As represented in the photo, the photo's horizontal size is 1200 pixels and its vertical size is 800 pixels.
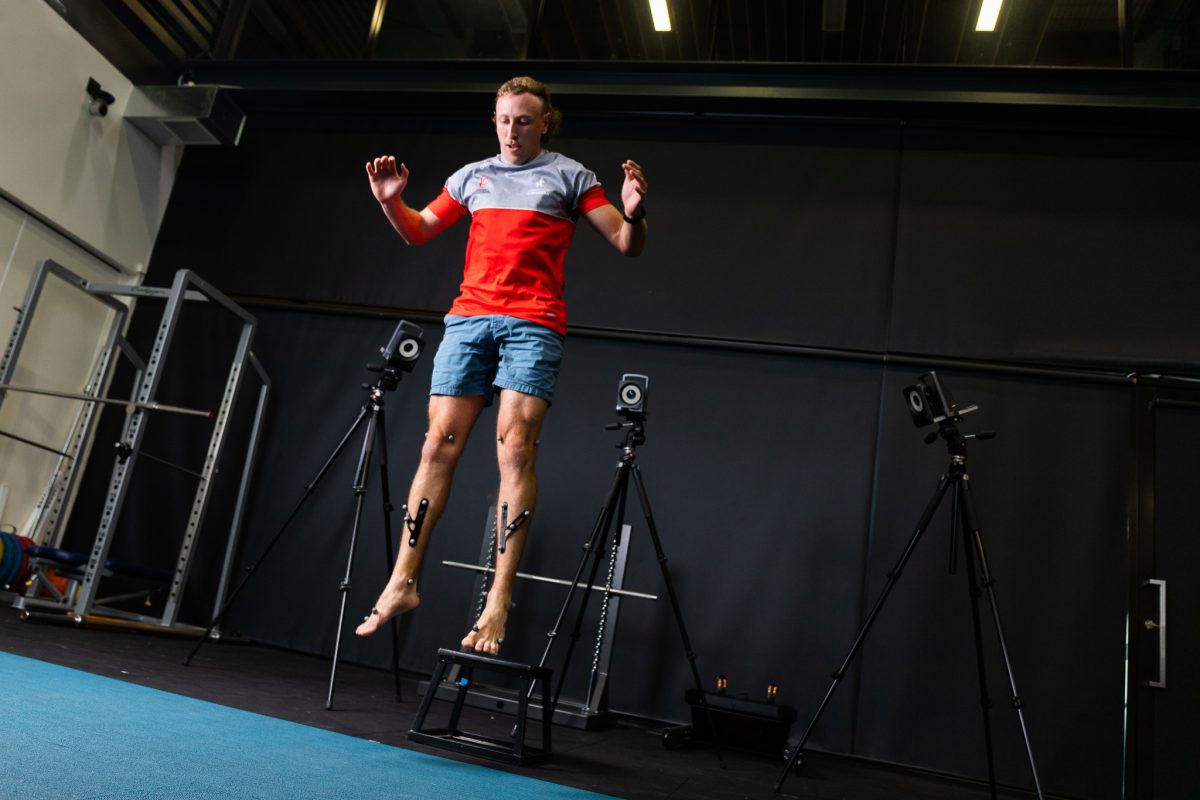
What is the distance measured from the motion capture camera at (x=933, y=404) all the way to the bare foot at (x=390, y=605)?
5.13 feet

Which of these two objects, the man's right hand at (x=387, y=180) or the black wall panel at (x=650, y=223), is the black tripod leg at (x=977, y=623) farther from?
the man's right hand at (x=387, y=180)

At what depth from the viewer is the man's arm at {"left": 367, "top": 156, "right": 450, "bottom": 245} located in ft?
7.49

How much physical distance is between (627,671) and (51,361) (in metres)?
3.32

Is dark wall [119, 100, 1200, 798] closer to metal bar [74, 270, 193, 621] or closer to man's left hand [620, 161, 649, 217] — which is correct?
metal bar [74, 270, 193, 621]

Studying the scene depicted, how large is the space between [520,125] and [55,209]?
3204mm

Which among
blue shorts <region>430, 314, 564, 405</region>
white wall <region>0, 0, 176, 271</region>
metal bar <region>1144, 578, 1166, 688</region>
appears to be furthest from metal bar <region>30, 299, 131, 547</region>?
metal bar <region>1144, 578, 1166, 688</region>

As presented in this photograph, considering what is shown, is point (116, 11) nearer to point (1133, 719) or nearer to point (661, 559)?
point (661, 559)

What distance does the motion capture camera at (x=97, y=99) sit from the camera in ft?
14.8

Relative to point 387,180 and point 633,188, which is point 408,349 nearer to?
point 387,180

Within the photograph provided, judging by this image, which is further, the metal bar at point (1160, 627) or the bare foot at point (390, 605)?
the metal bar at point (1160, 627)

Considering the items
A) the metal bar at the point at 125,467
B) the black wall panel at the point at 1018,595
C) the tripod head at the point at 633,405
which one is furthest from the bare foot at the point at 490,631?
the metal bar at the point at 125,467

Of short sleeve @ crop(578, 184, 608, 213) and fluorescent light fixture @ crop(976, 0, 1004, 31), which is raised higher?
fluorescent light fixture @ crop(976, 0, 1004, 31)

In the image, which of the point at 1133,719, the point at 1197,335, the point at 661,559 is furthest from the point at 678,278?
the point at 1133,719

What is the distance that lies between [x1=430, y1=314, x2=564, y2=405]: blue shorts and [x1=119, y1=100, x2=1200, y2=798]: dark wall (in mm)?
1756
